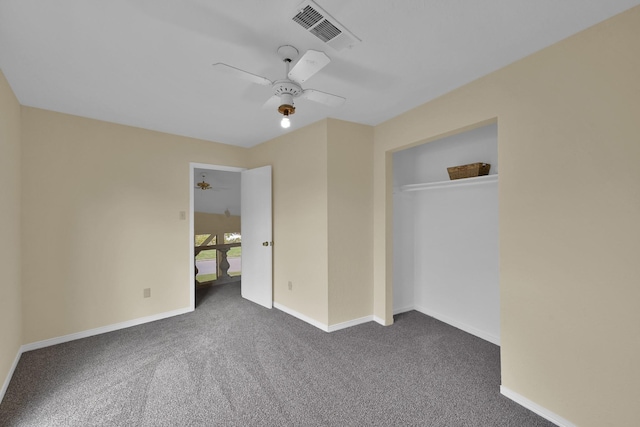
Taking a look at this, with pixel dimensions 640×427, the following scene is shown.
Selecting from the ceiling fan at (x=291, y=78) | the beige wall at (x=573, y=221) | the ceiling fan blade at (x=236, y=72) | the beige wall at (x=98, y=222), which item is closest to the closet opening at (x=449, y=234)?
the beige wall at (x=573, y=221)

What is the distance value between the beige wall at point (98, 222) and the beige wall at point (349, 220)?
80.0 inches

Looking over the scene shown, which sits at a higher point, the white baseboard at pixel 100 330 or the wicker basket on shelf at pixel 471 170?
the wicker basket on shelf at pixel 471 170

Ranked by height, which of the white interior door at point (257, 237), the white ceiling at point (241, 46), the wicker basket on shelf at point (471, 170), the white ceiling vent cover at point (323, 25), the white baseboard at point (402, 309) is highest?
the white ceiling at point (241, 46)

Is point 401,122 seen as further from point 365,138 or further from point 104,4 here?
point 104,4

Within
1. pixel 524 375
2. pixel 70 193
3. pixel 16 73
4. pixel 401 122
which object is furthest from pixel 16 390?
pixel 401 122

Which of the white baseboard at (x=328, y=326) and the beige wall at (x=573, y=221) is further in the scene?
the white baseboard at (x=328, y=326)

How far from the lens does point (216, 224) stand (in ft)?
23.6

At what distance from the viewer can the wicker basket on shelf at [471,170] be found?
2.81 m

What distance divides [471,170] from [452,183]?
10.4 inches

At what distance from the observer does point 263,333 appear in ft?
10.1

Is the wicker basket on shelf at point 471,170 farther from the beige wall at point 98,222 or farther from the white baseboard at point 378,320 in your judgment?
the beige wall at point 98,222

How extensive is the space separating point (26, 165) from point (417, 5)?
367 centimetres

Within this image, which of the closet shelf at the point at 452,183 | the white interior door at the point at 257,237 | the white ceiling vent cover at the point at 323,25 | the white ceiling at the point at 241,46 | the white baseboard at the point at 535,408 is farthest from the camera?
the white interior door at the point at 257,237

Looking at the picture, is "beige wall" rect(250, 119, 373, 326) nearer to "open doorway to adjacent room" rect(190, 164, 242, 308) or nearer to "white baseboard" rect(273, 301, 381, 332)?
"white baseboard" rect(273, 301, 381, 332)
